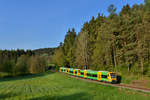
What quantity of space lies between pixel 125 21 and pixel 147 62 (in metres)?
11.2

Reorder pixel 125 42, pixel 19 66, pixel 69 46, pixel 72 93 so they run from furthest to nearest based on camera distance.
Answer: pixel 69 46
pixel 19 66
pixel 125 42
pixel 72 93

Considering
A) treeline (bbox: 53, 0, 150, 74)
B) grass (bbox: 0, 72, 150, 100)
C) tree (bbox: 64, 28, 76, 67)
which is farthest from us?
tree (bbox: 64, 28, 76, 67)

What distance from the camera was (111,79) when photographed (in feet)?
76.9

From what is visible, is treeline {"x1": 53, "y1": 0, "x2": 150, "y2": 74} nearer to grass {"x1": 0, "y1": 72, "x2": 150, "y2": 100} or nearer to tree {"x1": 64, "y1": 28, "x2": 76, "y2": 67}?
grass {"x1": 0, "y1": 72, "x2": 150, "y2": 100}

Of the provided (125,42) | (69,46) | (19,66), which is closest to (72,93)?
(125,42)

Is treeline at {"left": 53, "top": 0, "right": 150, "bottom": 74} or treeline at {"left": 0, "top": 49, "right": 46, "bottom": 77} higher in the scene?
treeline at {"left": 53, "top": 0, "right": 150, "bottom": 74}

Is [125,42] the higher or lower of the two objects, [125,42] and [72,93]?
A: the higher

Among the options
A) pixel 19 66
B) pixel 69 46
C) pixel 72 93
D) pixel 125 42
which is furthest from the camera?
pixel 69 46

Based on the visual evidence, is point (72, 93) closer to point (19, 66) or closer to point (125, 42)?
point (125, 42)

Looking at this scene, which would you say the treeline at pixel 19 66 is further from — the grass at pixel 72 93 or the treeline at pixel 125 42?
the grass at pixel 72 93

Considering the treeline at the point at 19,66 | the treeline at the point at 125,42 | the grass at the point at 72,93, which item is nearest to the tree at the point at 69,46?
the treeline at the point at 125,42

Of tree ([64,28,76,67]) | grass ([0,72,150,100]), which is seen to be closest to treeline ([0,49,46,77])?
tree ([64,28,76,67])

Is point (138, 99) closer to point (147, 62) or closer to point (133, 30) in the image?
point (147, 62)

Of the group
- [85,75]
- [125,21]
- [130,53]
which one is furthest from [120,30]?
[85,75]
